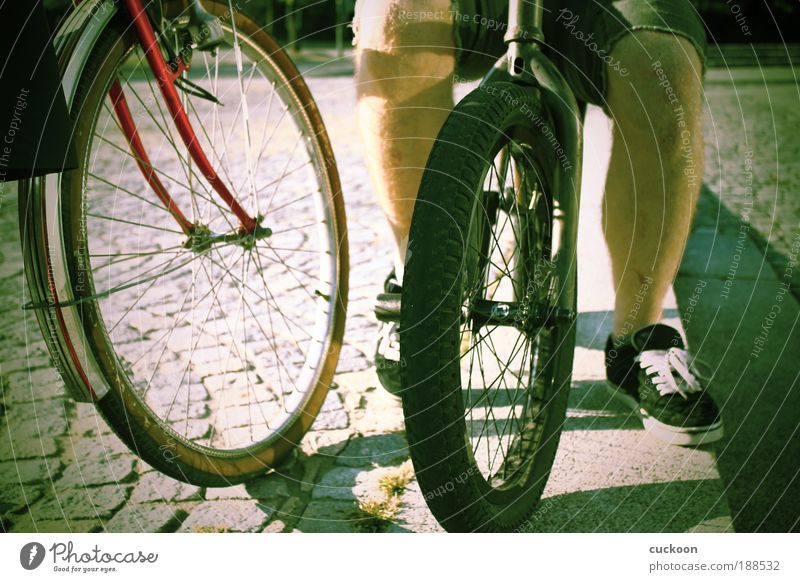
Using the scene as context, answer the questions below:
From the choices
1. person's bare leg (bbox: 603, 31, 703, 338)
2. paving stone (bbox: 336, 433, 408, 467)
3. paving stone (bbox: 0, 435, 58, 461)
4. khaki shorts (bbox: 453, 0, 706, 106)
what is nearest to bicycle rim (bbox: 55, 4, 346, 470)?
paving stone (bbox: 336, 433, 408, 467)

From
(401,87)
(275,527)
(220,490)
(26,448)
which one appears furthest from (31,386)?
(401,87)

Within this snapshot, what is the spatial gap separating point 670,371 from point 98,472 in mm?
1250

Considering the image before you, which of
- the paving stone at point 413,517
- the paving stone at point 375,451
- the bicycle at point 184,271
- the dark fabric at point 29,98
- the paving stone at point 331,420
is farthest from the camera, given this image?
the paving stone at point 331,420

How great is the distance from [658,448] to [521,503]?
0.45 meters

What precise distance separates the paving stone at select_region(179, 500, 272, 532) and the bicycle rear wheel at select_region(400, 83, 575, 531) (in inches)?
17.7

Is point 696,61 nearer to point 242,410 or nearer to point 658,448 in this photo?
point 658,448

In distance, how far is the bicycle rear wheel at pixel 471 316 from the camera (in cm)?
111

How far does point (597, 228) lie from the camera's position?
2842mm

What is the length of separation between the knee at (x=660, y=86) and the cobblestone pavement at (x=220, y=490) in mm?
663

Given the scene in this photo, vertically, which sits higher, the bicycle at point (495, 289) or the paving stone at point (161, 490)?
the bicycle at point (495, 289)

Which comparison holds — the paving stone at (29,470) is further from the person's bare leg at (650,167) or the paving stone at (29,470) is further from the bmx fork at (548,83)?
the person's bare leg at (650,167)

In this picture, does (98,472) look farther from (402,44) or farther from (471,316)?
(402,44)

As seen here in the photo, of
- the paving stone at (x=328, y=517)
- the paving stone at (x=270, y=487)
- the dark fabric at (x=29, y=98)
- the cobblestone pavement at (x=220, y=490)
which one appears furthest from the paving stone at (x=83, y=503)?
the dark fabric at (x=29, y=98)
